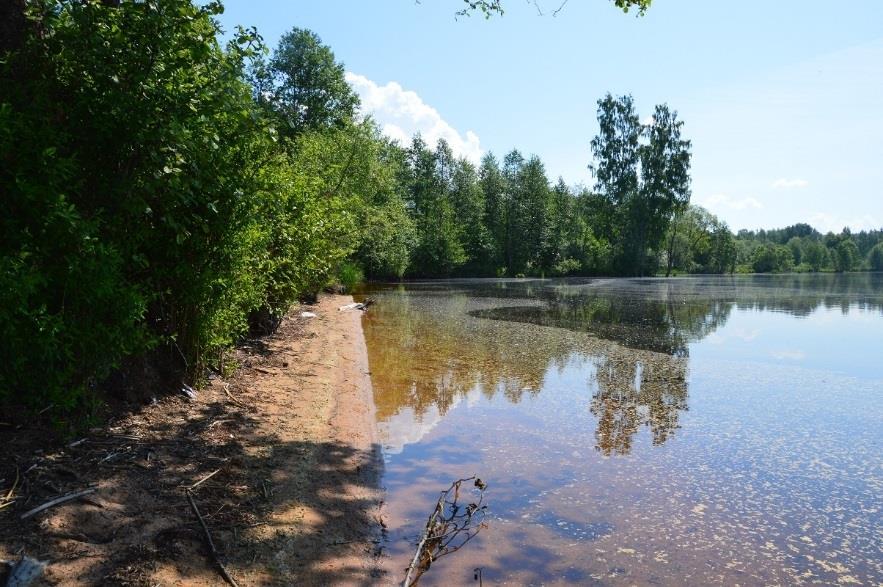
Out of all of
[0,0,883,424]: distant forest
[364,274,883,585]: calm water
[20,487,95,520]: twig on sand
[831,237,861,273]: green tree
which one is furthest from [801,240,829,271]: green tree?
[20,487,95,520]: twig on sand

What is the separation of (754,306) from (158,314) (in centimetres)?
2728

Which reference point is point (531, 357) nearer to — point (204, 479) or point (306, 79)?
point (204, 479)

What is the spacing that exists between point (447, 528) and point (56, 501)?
2.73m

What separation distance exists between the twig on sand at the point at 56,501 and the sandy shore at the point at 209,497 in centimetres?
4

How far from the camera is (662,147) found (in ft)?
193

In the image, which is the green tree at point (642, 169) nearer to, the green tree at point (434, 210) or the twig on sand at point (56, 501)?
the green tree at point (434, 210)

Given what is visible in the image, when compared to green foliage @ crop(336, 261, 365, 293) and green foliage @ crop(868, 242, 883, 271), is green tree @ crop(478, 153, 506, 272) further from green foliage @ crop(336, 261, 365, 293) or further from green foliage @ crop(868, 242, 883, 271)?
green foliage @ crop(868, 242, 883, 271)

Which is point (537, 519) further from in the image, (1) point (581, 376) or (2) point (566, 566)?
(1) point (581, 376)

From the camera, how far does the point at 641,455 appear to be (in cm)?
634

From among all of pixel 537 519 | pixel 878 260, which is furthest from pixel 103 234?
pixel 878 260

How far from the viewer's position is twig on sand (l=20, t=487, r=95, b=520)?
131 inches

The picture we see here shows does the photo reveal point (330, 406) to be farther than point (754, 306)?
No

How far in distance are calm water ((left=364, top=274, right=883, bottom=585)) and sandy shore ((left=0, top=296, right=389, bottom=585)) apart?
462mm

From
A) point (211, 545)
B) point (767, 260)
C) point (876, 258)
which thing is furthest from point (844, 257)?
point (211, 545)
